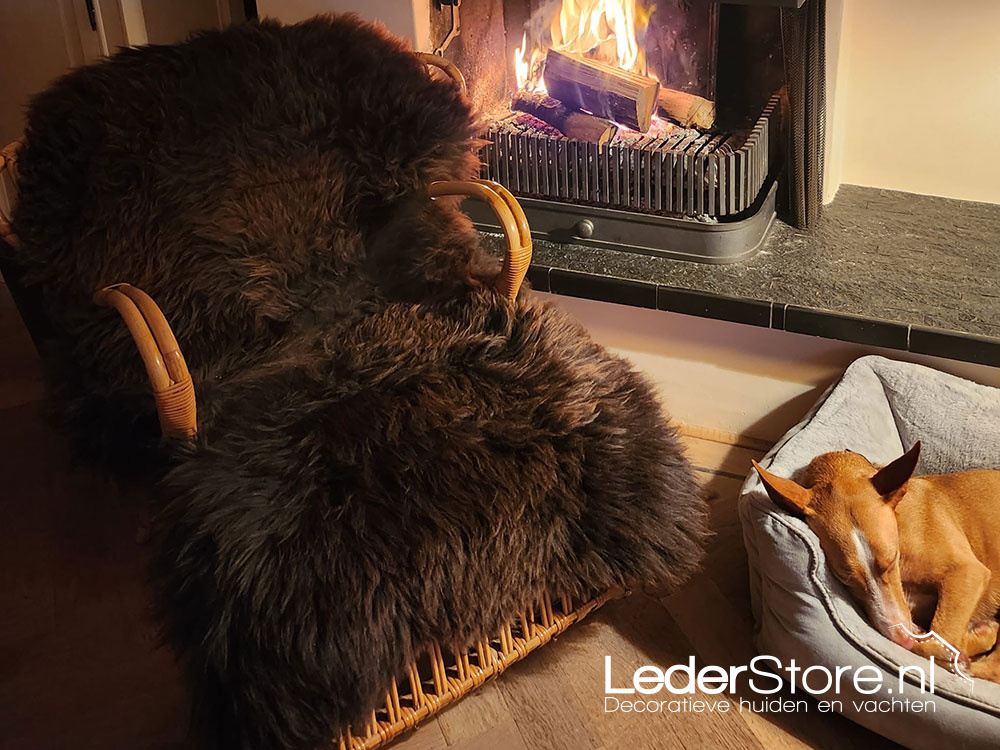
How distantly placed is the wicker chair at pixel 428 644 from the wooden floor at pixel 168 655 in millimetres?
148

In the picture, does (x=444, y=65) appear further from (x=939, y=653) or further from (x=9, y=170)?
(x=939, y=653)

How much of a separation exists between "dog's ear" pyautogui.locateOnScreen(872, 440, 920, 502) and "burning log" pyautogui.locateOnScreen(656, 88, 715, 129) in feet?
2.91

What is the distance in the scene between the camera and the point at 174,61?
5.00 ft

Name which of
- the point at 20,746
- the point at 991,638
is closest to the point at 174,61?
the point at 20,746

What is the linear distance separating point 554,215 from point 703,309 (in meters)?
0.40

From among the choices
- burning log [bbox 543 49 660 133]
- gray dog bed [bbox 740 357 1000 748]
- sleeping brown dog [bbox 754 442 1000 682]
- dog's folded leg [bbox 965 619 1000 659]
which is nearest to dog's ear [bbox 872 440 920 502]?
sleeping brown dog [bbox 754 442 1000 682]

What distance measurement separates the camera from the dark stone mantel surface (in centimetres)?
163

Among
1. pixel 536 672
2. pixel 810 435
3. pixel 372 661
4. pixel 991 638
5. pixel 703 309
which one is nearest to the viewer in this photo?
pixel 372 661

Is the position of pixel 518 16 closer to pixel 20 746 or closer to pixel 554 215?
pixel 554 215

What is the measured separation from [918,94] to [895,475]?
0.96 m

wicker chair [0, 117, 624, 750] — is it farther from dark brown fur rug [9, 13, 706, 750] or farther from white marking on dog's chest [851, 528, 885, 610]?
white marking on dog's chest [851, 528, 885, 610]

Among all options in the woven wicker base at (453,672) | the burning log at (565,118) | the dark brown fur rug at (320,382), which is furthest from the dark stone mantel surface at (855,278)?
the woven wicker base at (453,672)

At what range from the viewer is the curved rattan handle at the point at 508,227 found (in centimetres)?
145

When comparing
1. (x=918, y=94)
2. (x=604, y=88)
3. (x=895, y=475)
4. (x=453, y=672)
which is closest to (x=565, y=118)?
(x=604, y=88)
